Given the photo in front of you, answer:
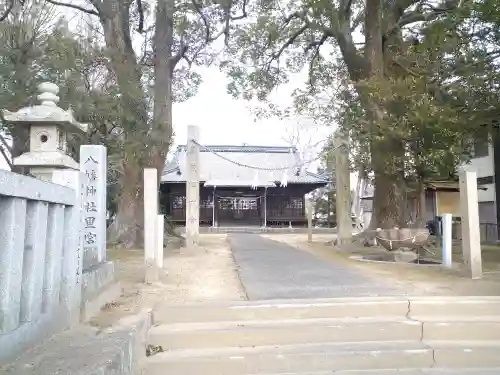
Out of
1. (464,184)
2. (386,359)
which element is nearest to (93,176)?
(386,359)

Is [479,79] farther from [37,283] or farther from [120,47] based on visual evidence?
[120,47]

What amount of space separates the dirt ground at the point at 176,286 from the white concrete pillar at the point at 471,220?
11.7 feet

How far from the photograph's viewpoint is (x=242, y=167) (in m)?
33.9

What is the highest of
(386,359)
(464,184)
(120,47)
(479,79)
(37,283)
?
(120,47)

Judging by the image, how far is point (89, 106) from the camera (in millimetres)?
10828

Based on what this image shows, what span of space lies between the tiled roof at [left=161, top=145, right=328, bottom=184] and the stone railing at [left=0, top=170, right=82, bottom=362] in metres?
24.3

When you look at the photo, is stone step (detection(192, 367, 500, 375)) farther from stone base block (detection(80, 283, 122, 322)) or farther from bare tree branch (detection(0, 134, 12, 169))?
bare tree branch (detection(0, 134, 12, 169))

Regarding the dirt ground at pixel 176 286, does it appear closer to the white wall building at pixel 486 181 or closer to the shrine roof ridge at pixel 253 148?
the white wall building at pixel 486 181

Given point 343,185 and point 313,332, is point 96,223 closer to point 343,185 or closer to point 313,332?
point 313,332

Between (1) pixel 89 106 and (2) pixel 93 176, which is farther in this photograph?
(1) pixel 89 106

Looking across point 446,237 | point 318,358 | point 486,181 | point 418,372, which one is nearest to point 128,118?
point 446,237

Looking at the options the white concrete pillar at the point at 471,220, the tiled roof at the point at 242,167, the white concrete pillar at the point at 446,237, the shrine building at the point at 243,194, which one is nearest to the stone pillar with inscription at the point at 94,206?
the white concrete pillar at the point at 471,220

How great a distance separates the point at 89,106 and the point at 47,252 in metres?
8.31

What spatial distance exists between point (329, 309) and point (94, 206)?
321cm
